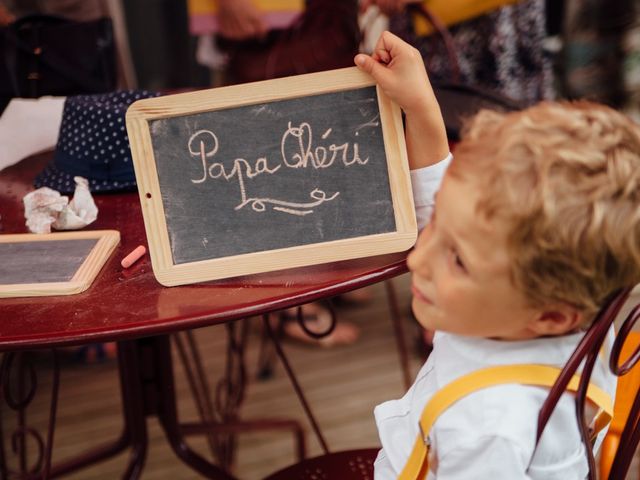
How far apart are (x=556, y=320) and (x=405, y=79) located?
374 mm

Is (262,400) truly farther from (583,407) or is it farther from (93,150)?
(583,407)

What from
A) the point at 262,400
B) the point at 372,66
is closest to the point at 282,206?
the point at 372,66

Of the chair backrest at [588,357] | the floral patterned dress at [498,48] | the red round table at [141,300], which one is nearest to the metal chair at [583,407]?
the chair backrest at [588,357]

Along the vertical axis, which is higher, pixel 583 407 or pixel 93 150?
pixel 93 150

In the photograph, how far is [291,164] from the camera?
109cm

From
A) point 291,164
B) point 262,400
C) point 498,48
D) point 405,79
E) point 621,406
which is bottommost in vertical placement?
point 262,400

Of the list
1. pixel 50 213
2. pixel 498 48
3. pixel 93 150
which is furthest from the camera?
pixel 498 48

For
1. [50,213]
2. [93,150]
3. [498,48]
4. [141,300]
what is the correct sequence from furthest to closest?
[498,48] → [93,150] → [50,213] → [141,300]

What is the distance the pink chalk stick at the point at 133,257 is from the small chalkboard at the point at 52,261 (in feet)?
0.11

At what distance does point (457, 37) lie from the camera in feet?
8.25

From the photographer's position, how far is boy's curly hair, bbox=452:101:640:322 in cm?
76

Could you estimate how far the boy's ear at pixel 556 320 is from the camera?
0.84 m

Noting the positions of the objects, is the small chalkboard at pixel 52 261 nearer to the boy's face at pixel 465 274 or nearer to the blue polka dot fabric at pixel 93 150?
the blue polka dot fabric at pixel 93 150

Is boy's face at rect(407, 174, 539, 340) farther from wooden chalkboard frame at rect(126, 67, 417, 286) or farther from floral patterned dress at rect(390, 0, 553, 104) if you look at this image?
floral patterned dress at rect(390, 0, 553, 104)
